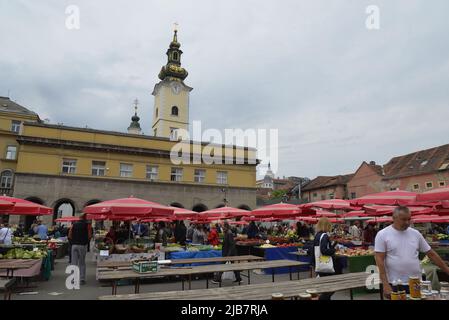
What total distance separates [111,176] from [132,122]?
4237 cm

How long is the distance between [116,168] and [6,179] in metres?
18.3

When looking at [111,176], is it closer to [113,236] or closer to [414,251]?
[113,236]

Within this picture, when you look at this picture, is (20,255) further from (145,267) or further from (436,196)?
(436,196)

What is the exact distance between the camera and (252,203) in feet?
129

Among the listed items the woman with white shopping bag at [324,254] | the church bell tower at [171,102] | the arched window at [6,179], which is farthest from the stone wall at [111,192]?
the woman with white shopping bag at [324,254]

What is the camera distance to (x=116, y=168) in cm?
3359

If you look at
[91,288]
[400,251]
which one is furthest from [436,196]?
[91,288]

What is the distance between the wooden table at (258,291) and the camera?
171 inches

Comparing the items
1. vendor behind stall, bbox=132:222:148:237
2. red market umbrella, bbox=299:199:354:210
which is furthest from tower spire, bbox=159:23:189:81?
red market umbrella, bbox=299:199:354:210

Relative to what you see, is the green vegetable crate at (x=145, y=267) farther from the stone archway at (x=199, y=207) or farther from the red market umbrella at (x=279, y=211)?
the stone archway at (x=199, y=207)

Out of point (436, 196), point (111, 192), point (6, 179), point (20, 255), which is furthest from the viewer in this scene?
point (6, 179)

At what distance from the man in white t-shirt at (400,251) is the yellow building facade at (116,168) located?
31.1 meters
